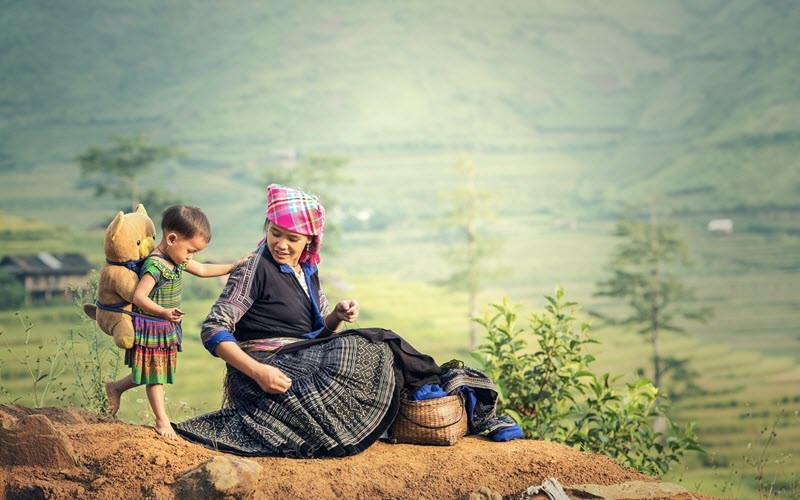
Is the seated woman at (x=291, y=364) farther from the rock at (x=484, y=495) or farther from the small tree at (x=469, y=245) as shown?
the small tree at (x=469, y=245)

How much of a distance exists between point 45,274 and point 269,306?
24.5 m

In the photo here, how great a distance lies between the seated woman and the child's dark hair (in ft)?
1.01

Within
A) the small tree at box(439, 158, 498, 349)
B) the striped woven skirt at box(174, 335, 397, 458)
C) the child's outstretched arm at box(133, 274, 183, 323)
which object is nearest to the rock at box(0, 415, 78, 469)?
the striped woven skirt at box(174, 335, 397, 458)

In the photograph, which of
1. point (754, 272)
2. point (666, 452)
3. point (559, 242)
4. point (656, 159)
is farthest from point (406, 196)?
point (666, 452)

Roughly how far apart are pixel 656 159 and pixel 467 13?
12.2 meters

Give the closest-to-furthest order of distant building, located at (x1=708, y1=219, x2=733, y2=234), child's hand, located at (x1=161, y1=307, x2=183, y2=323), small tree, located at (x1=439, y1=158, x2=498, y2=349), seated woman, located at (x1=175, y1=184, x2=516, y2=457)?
1. child's hand, located at (x1=161, y1=307, x2=183, y2=323)
2. seated woman, located at (x1=175, y1=184, x2=516, y2=457)
3. small tree, located at (x1=439, y1=158, x2=498, y2=349)
4. distant building, located at (x1=708, y1=219, x2=733, y2=234)

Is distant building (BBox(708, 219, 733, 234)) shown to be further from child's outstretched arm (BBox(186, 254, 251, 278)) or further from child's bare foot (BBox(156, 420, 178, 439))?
child's bare foot (BBox(156, 420, 178, 439))

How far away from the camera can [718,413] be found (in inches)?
1030

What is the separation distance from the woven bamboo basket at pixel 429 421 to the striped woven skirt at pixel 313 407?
0.39 feet

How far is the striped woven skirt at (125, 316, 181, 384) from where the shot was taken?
4066 mm

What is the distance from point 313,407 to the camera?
4148 millimetres

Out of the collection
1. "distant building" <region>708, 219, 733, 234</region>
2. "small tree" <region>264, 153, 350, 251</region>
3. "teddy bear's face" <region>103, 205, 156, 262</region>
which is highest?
"small tree" <region>264, 153, 350, 251</region>

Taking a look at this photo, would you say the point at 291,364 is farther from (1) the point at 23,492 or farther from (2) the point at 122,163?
(2) the point at 122,163

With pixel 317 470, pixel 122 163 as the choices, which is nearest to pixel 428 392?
pixel 317 470
